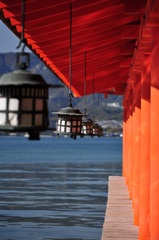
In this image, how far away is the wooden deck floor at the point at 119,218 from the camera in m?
16.6

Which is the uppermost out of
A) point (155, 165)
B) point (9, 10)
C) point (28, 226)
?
point (9, 10)

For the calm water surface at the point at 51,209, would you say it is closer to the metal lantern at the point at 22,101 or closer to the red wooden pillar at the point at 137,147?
the red wooden pillar at the point at 137,147

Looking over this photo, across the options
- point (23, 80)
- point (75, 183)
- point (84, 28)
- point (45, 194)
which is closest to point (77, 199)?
point (45, 194)

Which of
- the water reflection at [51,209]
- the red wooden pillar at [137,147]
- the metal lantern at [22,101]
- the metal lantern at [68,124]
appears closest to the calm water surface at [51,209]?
the water reflection at [51,209]

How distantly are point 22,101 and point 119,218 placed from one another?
13.9 m

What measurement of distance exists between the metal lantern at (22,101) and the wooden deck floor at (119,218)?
9.94m

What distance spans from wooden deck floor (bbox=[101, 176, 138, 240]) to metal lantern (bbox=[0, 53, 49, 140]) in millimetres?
9936

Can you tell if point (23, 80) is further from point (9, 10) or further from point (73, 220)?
point (73, 220)

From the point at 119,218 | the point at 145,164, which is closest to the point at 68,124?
the point at 145,164

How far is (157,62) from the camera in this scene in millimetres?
10016

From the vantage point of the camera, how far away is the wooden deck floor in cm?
1656

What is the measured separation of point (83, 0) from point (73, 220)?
2625 centimetres

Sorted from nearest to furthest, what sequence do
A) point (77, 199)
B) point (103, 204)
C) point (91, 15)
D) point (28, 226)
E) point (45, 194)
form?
point (91, 15) → point (28, 226) → point (103, 204) → point (77, 199) → point (45, 194)

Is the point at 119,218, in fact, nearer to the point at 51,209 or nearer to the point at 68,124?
the point at 68,124
